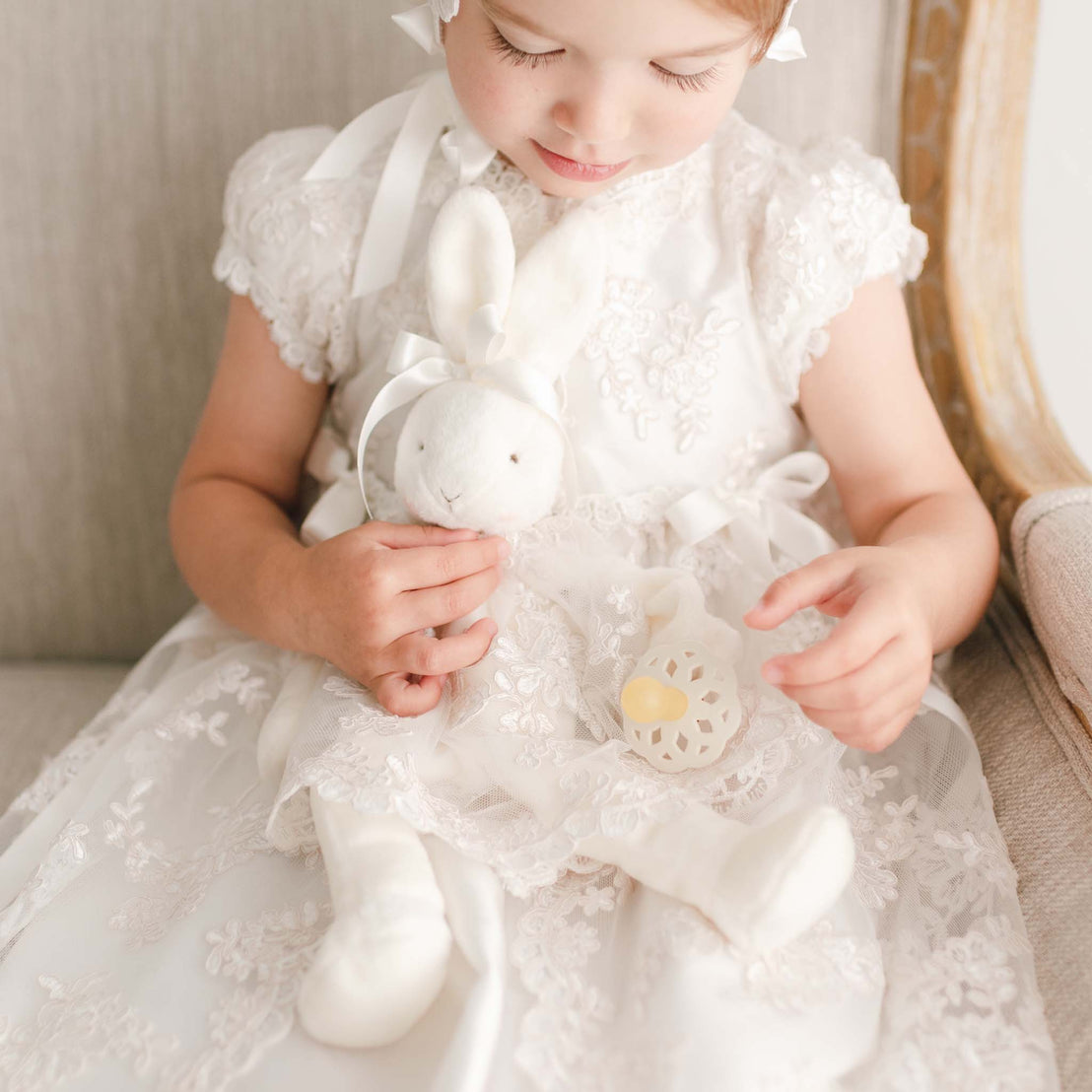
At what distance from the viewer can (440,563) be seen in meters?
0.77

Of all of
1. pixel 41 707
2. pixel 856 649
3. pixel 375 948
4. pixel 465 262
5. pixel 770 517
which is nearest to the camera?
pixel 375 948

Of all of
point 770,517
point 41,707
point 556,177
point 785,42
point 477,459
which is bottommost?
point 41,707

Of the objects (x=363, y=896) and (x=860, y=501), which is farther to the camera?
(x=860, y=501)

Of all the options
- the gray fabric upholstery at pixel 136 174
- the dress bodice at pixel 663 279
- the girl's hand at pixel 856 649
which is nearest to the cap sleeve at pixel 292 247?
the dress bodice at pixel 663 279

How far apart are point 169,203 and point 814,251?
65cm

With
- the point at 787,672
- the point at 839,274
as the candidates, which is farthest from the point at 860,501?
the point at 787,672

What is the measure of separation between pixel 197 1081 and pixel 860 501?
2.20 ft

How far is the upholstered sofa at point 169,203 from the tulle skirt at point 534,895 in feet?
0.82

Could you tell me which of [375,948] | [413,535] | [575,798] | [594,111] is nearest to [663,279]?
[594,111]

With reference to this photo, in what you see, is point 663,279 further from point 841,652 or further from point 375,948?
point 375,948

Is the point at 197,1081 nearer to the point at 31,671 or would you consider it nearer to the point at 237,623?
the point at 237,623

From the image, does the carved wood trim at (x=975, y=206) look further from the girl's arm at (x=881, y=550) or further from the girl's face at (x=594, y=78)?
the girl's face at (x=594, y=78)

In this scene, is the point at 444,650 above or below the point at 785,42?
below

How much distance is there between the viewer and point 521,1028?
23.5 inches
